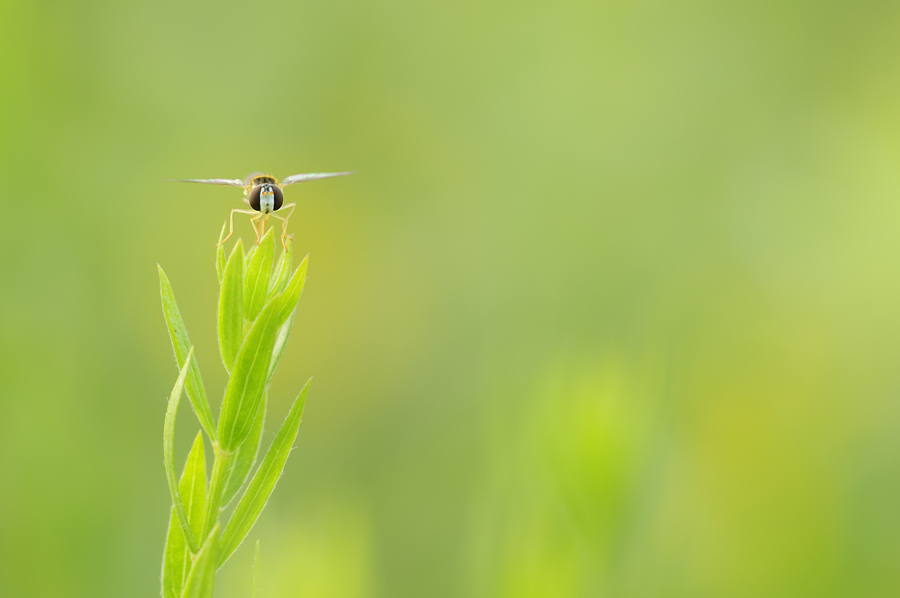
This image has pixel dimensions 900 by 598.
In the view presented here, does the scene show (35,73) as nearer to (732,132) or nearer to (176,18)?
(176,18)

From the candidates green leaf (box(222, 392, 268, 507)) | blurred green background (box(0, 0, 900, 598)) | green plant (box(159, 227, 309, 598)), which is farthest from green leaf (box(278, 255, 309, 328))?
blurred green background (box(0, 0, 900, 598))

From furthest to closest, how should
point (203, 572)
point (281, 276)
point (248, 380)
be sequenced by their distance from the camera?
point (281, 276)
point (248, 380)
point (203, 572)

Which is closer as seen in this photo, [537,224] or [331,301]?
[331,301]

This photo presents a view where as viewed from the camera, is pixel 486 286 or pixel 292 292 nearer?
pixel 292 292

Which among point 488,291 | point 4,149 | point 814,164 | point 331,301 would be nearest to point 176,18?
point 331,301

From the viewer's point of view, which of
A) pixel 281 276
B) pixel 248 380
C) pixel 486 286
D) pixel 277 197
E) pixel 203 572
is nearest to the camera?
pixel 203 572

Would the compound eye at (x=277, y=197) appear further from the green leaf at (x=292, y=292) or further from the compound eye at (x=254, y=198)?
the green leaf at (x=292, y=292)

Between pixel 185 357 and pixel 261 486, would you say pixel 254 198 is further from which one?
pixel 261 486

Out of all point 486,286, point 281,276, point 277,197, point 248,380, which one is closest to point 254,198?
point 277,197
